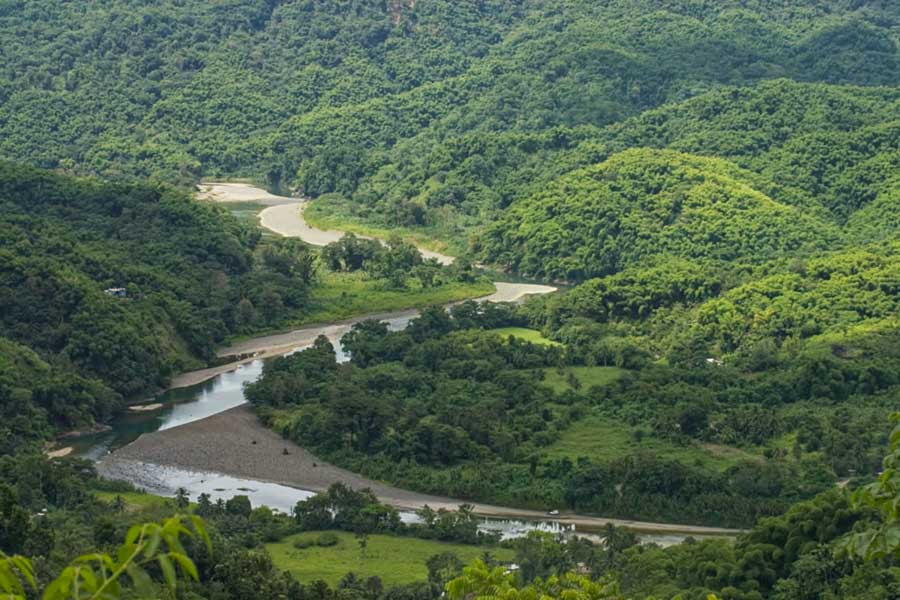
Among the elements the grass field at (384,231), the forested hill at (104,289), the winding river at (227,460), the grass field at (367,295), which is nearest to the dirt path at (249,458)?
the winding river at (227,460)

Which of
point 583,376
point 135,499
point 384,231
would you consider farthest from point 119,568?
point 384,231

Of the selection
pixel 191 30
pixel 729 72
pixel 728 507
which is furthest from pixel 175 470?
pixel 191 30

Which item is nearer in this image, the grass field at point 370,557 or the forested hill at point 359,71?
the grass field at point 370,557

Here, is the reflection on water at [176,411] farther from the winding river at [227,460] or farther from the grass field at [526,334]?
the grass field at [526,334]

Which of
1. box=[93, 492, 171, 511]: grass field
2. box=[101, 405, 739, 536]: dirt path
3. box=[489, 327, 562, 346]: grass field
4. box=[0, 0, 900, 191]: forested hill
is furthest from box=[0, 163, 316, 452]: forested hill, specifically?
box=[0, 0, 900, 191]: forested hill

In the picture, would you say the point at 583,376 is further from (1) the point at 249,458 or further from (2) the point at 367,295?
(2) the point at 367,295

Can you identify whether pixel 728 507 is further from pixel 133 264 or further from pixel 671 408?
pixel 133 264

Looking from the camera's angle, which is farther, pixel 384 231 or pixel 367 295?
pixel 384 231

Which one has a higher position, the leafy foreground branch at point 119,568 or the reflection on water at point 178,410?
the leafy foreground branch at point 119,568
